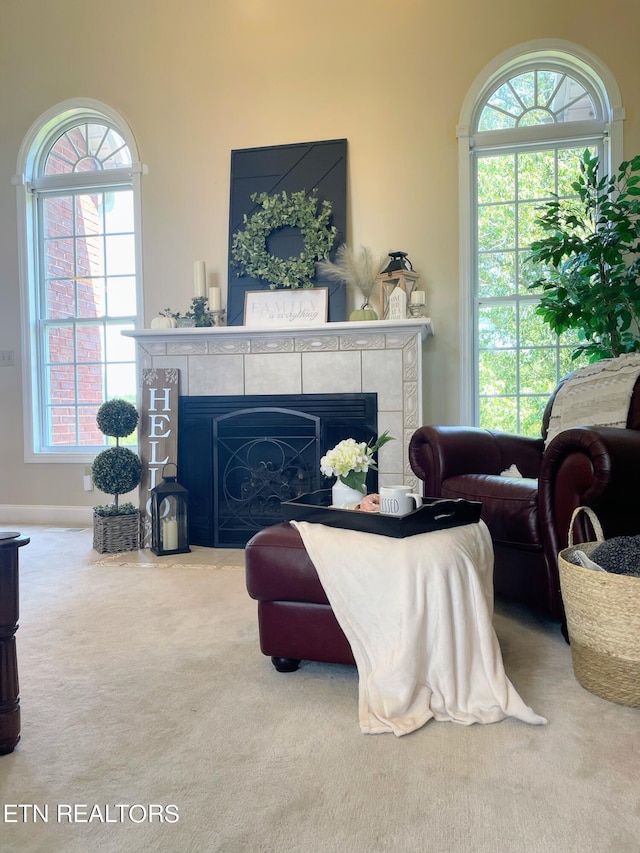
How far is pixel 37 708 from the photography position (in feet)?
5.43

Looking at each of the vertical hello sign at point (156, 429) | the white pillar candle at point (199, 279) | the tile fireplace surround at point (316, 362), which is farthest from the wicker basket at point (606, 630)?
the white pillar candle at point (199, 279)

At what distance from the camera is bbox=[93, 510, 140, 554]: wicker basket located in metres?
3.55

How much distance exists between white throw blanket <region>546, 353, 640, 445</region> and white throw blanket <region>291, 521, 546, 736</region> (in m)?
1.16

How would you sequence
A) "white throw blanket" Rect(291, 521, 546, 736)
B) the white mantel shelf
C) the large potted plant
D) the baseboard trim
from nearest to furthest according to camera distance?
"white throw blanket" Rect(291, 521, 546, 736)
the white mantel shelf
the large potted plant
the baseboard trim

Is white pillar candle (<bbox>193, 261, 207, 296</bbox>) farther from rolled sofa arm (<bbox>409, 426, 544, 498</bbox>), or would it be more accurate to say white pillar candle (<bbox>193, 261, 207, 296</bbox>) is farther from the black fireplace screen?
rolled sofa arm (<bbox>409, 426, 544, 498</bbox>)

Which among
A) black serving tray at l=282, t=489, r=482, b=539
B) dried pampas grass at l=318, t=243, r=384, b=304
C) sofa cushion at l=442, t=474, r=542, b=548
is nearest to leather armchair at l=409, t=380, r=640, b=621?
sofa cushion at l=442, t=474, r=542, b=548

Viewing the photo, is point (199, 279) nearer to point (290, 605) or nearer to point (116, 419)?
point (116, 419)

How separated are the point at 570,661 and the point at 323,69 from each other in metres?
3.75

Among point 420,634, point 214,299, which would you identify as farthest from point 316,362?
point 420,634

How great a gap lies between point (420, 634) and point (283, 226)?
118 inches

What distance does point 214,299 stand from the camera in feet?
12.6

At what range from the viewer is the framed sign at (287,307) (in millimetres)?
3797

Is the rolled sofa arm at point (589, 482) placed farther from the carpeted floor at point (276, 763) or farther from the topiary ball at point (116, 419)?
the topiary ball at point (116, 419)

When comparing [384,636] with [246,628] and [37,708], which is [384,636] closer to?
[246,628]
